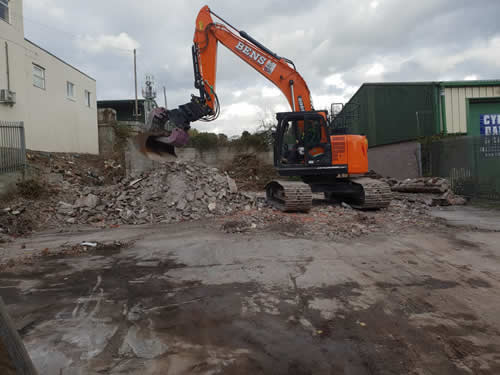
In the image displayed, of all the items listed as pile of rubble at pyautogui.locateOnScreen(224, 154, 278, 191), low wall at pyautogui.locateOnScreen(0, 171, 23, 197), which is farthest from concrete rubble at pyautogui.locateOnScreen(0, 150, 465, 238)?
pile of rubble at pyautogui.locateOnScreen(224, 154, 278, 191)

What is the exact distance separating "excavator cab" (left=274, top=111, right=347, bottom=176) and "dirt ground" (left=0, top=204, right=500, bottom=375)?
11.4 ft

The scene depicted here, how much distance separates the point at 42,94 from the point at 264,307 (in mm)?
17929

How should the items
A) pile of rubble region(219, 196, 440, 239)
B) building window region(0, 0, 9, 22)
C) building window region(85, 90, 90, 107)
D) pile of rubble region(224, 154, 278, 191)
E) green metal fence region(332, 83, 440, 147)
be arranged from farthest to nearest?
building window region(85, 90, 90, 107) → pile of rubble region(224, 154, 278, 191) → green metal fence region(332, 83, 440, 147) → building window region(0, 0, 9, 22) → pile of rubble region(219, 196, 440, 239)

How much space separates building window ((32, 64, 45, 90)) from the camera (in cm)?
1623

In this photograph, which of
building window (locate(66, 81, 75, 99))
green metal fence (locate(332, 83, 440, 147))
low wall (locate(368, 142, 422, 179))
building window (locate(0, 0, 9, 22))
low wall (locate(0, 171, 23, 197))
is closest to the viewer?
low wall (locate(0, 171, 23, 197))

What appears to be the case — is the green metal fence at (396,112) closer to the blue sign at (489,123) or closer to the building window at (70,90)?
the blue sign at (489,123)

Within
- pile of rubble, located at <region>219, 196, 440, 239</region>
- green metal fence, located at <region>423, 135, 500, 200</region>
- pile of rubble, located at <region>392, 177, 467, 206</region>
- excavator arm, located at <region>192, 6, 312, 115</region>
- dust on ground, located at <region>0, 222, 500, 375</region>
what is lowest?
dust on ground, located at <region>0, 222, 500, 375</region>

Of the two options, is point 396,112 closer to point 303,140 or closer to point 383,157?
point 383,157

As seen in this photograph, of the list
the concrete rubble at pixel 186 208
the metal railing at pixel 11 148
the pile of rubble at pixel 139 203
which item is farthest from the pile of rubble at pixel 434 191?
the metal railing at pixel 11 148

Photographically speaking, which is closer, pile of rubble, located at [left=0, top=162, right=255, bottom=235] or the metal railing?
pile of rubble, located at [left=0, top=162, right=255, bottom=235]

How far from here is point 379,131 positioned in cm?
1903

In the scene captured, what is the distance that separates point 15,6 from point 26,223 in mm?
12049

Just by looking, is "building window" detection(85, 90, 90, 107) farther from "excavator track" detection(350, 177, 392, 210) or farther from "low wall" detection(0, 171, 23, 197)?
"excavator track" detection(350, 177, 392, 210)

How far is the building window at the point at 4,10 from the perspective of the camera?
14180mm
